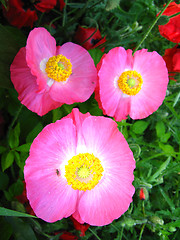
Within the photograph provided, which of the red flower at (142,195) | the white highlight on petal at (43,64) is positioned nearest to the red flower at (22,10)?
the white highlight on petal at (43,64)

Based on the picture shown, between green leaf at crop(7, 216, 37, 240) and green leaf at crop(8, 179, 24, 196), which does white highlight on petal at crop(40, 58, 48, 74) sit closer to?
green leaf at crop(8, 179, 24, 196)

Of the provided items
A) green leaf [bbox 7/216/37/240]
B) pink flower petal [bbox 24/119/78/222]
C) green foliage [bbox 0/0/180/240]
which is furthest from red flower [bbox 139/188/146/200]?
green leaf [bbox 7/216/37/240]

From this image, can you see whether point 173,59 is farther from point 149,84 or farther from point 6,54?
point 6,54

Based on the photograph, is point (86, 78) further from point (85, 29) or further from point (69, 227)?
point (69, 227)

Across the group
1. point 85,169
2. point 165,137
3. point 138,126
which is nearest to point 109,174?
point 85,169

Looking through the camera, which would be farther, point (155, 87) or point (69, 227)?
point (69, 227)

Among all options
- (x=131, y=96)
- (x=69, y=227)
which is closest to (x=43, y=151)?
(x=131, y=96)
